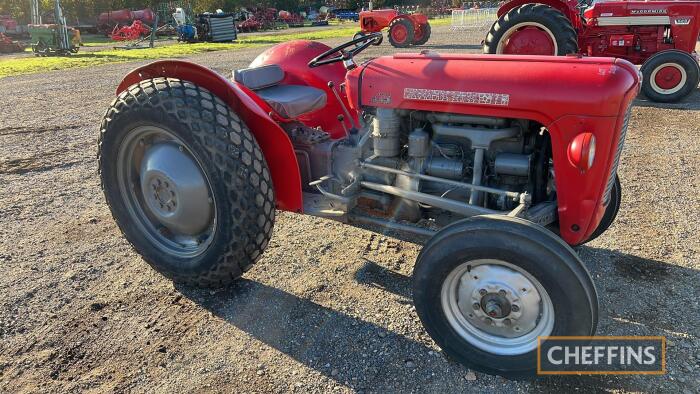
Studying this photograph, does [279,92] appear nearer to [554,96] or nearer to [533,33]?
[554,96]

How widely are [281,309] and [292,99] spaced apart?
53.6 inches

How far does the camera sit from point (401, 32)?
54.9 feet

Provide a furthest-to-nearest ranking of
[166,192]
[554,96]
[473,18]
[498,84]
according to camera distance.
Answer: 1. [473,18]
2. [166,192]
3. [498,84]
4. [554,96]

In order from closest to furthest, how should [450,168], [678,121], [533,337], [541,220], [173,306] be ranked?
[533,337] < [541,220] < [450,168] < [173,306] < [678,121]

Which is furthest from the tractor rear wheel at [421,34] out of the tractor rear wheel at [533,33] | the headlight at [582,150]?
the headlight at [582,150]

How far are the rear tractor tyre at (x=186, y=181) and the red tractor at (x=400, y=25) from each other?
1408 cm

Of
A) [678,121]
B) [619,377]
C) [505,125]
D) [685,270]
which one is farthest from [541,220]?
[678,121]

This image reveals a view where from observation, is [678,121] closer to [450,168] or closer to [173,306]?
[450,168]

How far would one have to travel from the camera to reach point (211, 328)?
2.75 meters

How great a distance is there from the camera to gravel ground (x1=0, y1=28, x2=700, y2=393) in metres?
2.37

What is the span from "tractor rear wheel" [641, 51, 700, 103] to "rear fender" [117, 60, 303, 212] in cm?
691

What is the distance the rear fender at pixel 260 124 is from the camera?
2848 mm

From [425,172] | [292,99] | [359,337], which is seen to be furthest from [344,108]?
[359,337]

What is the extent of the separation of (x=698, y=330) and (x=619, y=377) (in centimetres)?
66
